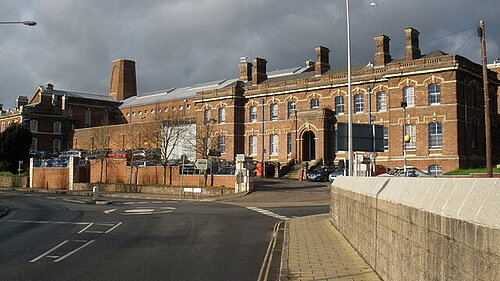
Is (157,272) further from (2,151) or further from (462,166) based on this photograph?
(2,151)

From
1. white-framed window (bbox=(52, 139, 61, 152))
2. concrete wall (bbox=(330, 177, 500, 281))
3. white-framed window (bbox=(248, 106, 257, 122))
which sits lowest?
concrete wall (bbox=(330, 177, 500, 281))

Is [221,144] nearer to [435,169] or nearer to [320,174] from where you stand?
[320,174]

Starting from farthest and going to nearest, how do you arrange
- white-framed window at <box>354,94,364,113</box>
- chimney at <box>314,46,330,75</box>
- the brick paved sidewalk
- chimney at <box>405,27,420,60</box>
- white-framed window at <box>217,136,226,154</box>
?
white-framed window at <box>217,136,226,154</box>
chimney at <box>314,46,330,75</box>
white-framed window at <box>354,94,364,113</box>
chimney at <box>405,27,420,60</box>
the brick paved sidewalk

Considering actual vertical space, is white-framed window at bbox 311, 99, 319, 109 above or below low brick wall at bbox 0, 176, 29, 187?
above

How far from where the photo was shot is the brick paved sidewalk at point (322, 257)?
9.87 meters

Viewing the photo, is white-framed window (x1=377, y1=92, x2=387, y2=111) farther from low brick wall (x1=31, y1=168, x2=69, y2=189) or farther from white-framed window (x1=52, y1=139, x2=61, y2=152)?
white-framed window (x1=52, y1=139, x2=61, y2=152)

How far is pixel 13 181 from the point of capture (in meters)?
63.5

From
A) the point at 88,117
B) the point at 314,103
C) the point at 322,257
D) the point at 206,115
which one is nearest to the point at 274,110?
the point at 314,103

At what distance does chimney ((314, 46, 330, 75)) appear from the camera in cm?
5891

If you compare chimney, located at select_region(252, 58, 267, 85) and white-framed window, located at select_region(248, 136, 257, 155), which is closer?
white-framed window, located at select_region(248, 136, 257, 155)

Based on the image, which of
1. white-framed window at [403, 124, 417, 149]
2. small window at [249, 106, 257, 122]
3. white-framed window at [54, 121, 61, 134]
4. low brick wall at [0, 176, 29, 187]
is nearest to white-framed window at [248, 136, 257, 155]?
small window at [249, 106, 257, 122]

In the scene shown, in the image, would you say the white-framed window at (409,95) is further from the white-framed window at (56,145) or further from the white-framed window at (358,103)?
the white-framed window at (56,145)

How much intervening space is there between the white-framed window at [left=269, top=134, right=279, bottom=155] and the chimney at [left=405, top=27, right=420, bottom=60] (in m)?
18.1

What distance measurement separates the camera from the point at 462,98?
45.9 meters
